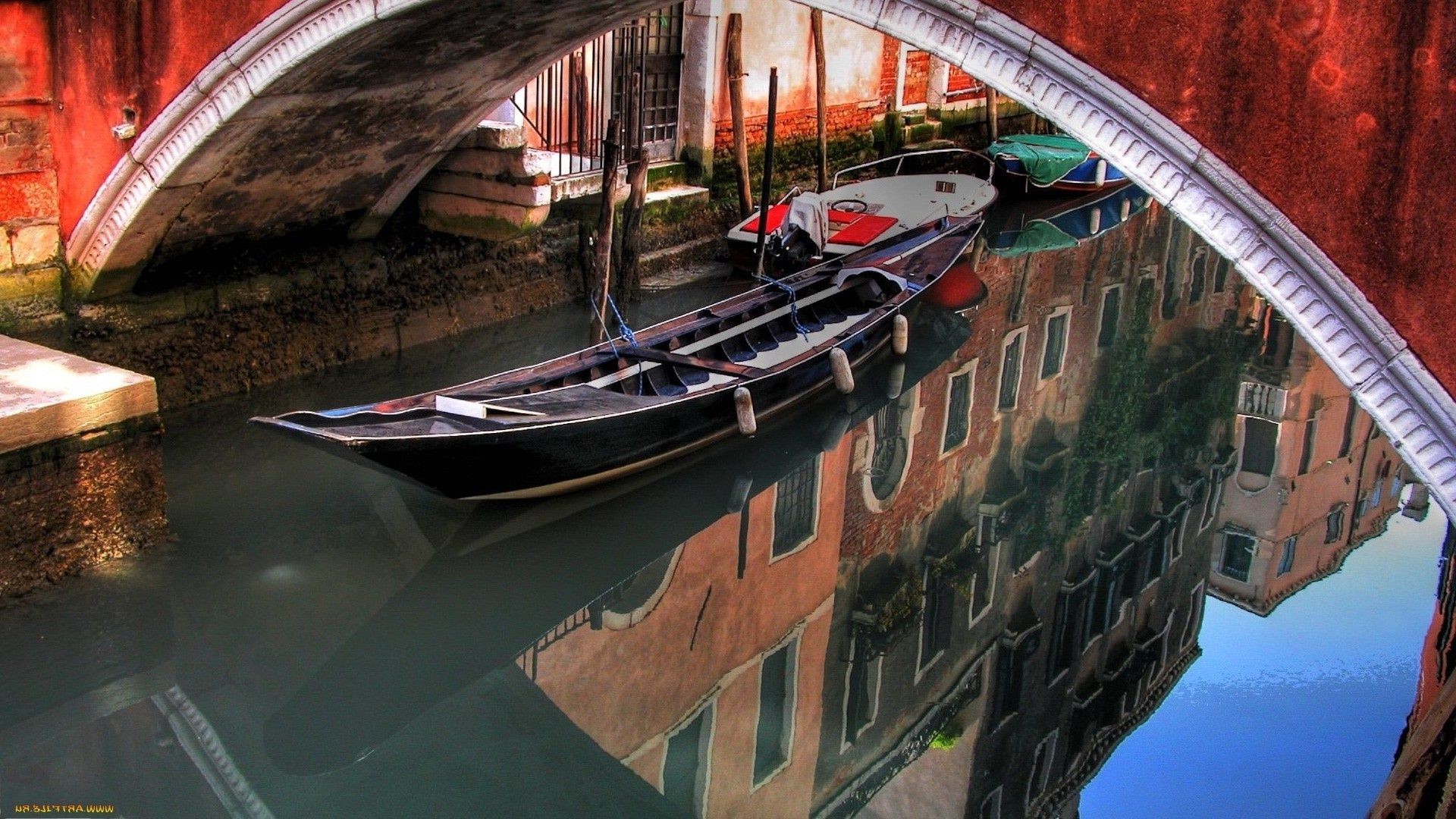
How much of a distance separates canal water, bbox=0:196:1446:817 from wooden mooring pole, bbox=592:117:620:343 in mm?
563

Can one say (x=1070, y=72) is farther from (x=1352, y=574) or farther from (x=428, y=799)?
(x=1352, y=574)

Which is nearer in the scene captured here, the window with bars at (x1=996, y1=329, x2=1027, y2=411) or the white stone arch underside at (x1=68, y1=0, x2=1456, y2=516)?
the white stone arch underside at (x1=68, y1=0, x2=1456, y2=516)

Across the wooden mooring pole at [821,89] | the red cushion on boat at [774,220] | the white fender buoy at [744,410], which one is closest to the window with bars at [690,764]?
the white fender buoy at [744,410]

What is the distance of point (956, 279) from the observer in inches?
337

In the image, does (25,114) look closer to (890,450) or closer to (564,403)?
(564,403)

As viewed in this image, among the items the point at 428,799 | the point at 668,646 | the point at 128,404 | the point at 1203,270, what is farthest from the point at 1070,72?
the point at 1203,270

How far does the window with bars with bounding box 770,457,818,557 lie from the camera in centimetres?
531

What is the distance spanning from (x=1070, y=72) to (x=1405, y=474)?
14.0 ft

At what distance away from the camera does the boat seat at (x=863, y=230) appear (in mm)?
8070

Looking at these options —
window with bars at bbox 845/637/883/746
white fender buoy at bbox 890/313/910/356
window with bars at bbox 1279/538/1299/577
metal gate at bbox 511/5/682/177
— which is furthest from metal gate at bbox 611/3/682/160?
window with bars at bbox 1279/538/1299/577

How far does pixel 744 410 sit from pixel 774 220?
3.03 m

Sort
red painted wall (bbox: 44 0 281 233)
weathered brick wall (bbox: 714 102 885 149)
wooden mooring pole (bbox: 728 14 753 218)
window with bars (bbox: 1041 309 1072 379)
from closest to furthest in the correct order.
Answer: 1. red painted wall (bbox: 44 0 281 233)
2. window with bars (bbox: 1041 309 1072 379)
3. wooden mooring pole (bbox: 728 14 753 218)
4. weathered brick wall (bbox: 714 102 885 149)

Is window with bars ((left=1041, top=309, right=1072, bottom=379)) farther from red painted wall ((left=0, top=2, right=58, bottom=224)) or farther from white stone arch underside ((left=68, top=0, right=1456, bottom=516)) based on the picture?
red painted wall ((left=0, top=2, right=58, bottom=224))

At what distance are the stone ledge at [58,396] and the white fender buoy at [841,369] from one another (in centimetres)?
296
